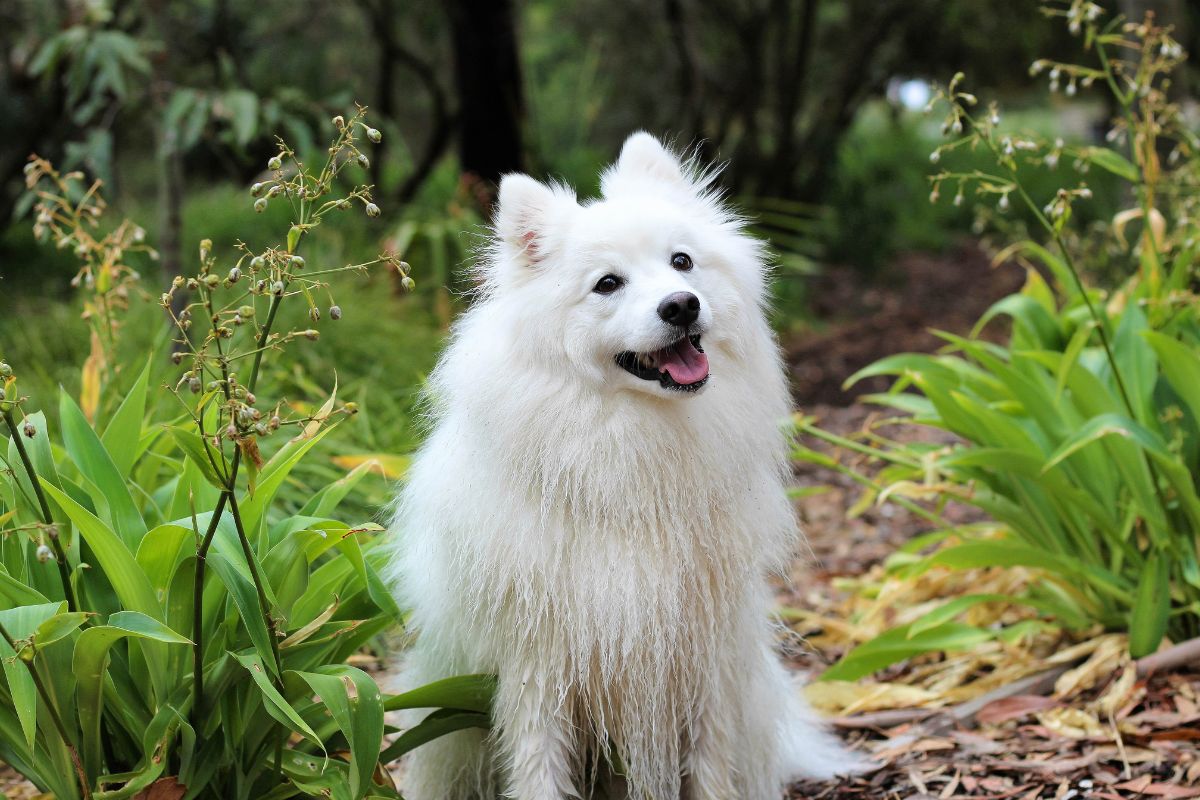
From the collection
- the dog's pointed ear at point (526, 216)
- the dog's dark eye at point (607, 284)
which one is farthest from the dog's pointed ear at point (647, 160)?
the dog's dark eye at point (607, 284)

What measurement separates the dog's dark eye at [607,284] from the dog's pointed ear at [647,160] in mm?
353

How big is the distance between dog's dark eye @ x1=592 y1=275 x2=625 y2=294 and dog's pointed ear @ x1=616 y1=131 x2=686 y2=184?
35cm

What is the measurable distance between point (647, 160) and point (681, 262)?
0.32 m

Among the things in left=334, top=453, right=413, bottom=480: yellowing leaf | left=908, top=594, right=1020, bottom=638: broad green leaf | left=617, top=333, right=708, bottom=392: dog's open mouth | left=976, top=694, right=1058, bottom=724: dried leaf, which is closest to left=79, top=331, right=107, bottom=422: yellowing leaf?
left=334, top=453, right=413, bottom=480: yellowing leaf

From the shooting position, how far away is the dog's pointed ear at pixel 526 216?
2.48 metres

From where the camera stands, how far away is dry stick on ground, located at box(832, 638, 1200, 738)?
10.5 ft

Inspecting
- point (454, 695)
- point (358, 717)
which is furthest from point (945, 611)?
point (358, 717)

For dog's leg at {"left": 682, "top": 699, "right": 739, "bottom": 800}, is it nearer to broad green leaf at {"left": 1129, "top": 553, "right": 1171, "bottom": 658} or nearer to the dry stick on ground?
the dry stick on ground

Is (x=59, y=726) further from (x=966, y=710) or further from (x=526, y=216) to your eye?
(x=966, y=710)

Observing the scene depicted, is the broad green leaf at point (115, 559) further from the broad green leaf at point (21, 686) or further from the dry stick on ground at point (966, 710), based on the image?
the dry stick on ground at point (966, 710)

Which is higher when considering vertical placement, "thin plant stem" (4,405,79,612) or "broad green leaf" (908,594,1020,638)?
"thin plant stem" (4,405,79,612)

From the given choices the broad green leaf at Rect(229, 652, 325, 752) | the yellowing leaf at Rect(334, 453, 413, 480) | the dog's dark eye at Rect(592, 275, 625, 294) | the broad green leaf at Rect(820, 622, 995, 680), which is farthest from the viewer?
the yellowing leaf at Rect(334, 453, 413, 480)

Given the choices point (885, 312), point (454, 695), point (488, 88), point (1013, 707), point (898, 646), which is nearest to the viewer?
point (454, 695)

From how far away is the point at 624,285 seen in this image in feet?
7.89
